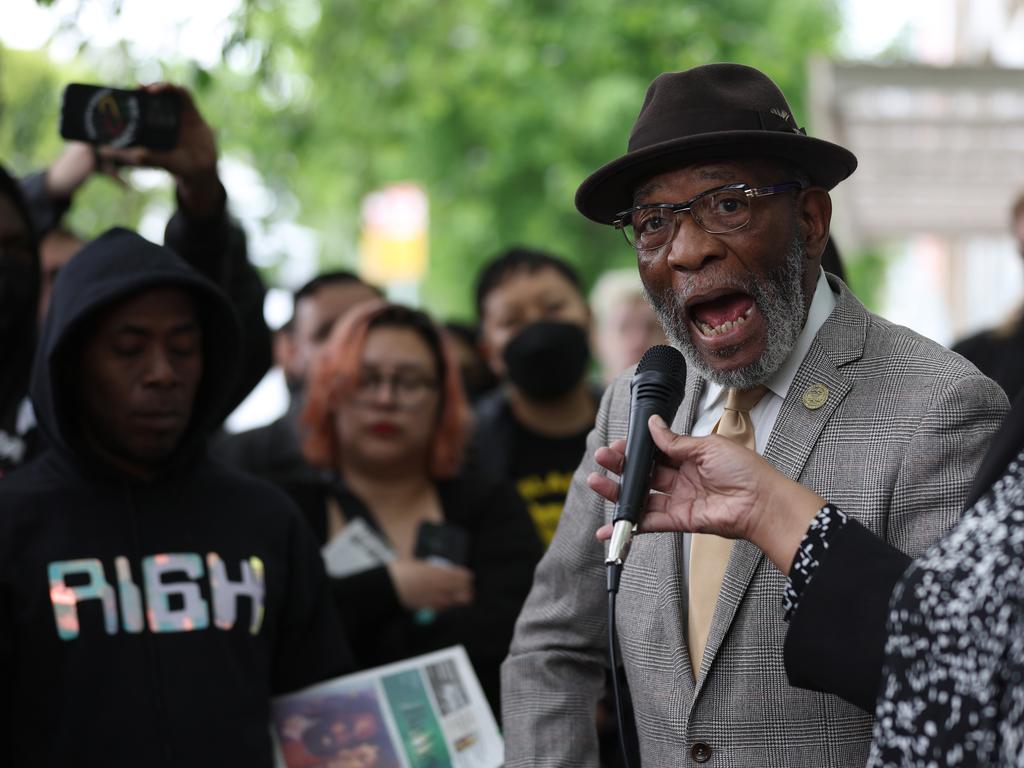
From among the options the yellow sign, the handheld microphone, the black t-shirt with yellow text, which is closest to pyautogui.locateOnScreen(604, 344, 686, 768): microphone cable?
the handheld microphone

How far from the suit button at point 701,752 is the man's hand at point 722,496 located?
0.53 metres

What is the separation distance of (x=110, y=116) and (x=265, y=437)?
2133 millimetres

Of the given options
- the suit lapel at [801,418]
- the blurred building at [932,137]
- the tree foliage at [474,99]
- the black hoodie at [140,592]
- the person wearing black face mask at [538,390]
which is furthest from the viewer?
the tree foliage at [474,99]

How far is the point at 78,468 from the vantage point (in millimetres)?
3562

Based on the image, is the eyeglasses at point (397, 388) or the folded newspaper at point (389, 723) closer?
the folded newspaper at point (389, 723)

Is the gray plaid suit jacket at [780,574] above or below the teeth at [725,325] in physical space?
below

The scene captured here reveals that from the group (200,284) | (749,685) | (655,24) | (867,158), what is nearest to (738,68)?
(749,685)

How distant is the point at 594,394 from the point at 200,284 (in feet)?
8.49

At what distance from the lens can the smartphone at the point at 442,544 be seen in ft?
16.0

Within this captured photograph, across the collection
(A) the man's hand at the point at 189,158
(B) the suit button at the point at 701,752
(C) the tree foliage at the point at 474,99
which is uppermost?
(C) the tree foliage at the point at 474,99

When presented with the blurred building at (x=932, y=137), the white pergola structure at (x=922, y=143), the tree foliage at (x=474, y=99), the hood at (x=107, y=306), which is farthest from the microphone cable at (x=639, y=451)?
the tree foliage at (x=474, y=99)

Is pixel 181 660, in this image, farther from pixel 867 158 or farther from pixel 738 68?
pixel 867 158

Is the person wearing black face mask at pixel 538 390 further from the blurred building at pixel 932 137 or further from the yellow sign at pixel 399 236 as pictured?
the yellow sign at pixel 399 236

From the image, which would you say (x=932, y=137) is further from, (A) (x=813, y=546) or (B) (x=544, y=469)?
(A) (x=813, y=546)
